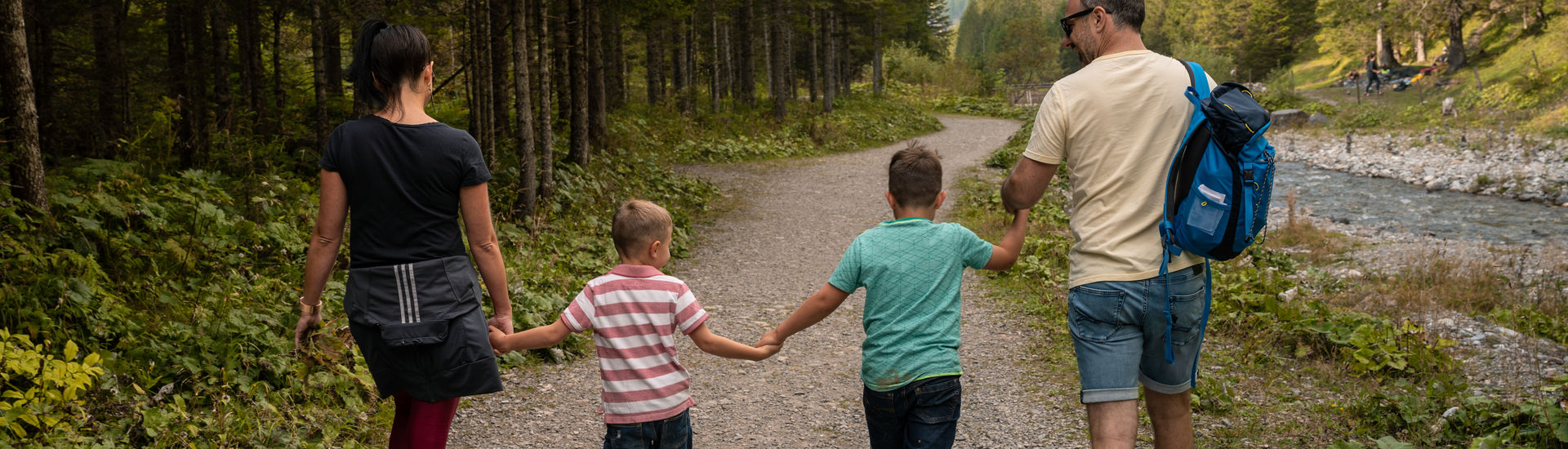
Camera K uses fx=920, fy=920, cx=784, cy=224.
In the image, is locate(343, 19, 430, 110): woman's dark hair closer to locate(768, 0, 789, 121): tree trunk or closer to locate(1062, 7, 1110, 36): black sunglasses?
locate(1062, 7, 1110, 36): black sunglasses

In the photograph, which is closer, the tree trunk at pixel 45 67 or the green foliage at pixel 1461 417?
the green foliage at pixel 1461 417

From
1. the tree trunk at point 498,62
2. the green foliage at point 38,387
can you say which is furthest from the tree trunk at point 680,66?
the green foliage at point 38,387

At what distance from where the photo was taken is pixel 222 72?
13.5 m

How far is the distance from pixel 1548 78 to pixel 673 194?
31686 mm

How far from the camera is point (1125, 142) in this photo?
2.77 meters

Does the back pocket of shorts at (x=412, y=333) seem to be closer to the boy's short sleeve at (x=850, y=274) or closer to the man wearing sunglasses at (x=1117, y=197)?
the boy's short sleeve at (x=850, y=274)

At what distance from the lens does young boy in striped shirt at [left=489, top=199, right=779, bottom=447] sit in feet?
9.33

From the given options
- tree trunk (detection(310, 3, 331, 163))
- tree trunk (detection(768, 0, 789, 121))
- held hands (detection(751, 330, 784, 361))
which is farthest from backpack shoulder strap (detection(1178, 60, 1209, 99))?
tree trunk (detection(768, 0, 789, 121))

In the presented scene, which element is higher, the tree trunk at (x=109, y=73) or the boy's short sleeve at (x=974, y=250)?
the tree trunk at (x=109, y=73)

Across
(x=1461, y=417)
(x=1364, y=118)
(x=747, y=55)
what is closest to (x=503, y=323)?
(x=1461, y=417)

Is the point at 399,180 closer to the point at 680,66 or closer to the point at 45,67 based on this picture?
the point at 45,67

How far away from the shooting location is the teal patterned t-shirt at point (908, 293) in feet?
9.43

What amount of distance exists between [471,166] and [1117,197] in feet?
6.47

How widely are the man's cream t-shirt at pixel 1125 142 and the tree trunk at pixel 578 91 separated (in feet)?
32.5
